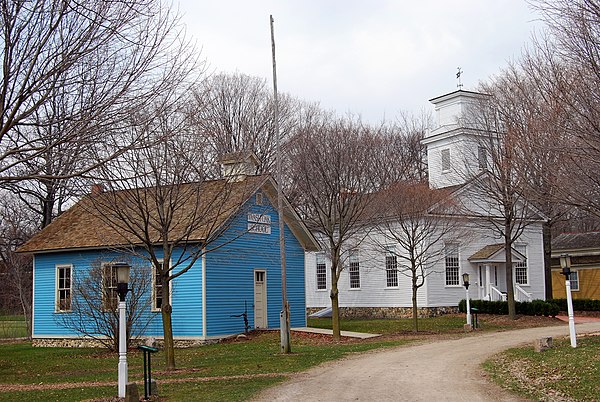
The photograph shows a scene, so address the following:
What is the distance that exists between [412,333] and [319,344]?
Result: 4686 millimetres

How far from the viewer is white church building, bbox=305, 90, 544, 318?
32906 millimetres

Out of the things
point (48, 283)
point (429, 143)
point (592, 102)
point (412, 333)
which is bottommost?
point (412, 333)

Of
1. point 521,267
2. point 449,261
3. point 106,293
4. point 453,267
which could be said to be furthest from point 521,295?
point 106,293

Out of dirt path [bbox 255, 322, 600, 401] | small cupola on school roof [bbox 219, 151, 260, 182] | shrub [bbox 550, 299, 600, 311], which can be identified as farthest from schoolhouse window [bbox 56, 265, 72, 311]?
shrub [bbox 550, 299, 600, 311]

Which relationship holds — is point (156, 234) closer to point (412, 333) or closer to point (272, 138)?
point (412, 333)

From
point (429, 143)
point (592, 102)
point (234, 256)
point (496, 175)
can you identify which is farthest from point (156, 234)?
point (429, 143)

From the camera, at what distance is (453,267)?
114 feet

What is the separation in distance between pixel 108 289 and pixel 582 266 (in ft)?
91.6

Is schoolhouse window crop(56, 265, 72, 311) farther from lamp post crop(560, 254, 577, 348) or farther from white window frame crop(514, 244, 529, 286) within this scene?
white window frame crop(514, 244, 529, 286)

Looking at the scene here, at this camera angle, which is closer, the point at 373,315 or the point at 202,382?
the point at 202,382

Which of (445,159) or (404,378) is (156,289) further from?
(445,159)

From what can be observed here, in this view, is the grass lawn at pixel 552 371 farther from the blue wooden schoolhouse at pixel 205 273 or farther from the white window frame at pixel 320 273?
the white window frame at pixel 320 273

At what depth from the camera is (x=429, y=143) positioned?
124ft

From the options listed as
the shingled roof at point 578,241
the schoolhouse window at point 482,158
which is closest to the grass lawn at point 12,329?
the schoolhouse window at point 482,158
